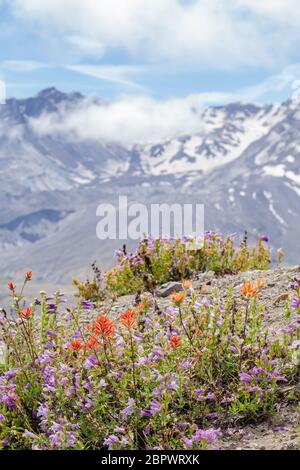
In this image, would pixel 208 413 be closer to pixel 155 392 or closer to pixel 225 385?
pixel 225 385

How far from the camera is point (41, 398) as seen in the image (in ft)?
21.3

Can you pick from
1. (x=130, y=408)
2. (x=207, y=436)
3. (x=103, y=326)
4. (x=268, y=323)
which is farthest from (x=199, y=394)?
(x=268, y=323)

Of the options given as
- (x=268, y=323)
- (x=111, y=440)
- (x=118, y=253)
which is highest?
(x=118, y=253)

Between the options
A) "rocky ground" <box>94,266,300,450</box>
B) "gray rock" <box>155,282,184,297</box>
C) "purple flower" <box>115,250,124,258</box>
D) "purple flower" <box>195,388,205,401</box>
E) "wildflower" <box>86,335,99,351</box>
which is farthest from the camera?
"purple flower" <box>115,250,124,258</box>

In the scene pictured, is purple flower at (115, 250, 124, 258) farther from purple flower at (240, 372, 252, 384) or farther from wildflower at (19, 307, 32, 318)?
purple flower at (240, 372, 252, 384)

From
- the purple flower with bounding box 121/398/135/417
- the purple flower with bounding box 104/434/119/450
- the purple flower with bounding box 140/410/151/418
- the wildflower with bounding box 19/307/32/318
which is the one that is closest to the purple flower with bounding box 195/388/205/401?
the purple flower with bounding box 140/410/151/418


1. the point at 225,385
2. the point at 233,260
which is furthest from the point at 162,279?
the point at 225,385

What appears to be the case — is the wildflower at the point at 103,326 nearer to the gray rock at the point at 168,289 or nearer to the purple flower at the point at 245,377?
the purple flower at the point at 245,377

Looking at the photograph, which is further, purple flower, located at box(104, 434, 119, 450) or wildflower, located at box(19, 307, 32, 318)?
wildflower, located at box(19, 307, 32, 318)

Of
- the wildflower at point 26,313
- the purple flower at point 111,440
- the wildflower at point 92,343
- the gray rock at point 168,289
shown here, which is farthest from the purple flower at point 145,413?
the gray rock at point 168,289

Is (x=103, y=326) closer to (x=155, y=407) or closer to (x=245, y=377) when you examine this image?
(x=155, y=407)

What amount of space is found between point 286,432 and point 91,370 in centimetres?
208

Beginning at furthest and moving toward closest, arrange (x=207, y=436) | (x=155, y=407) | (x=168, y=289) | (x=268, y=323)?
(x=168, y=289) → (x=268, y=323) → (x=155, y=407) → (x=207, y=436)
